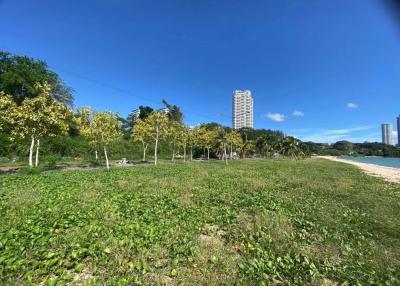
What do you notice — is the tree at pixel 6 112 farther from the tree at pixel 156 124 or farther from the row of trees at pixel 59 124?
the tree at pixel 156 124

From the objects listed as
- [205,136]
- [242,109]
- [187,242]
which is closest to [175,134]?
[205,136]

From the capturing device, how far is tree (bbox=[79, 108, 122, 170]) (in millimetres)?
30172

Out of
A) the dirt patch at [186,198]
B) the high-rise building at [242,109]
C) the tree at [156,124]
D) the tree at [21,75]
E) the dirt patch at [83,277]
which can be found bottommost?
the dirt patch at [83,277]

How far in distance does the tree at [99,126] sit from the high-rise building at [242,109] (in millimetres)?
90154

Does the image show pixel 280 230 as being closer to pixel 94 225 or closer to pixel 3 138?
pixel 94 225

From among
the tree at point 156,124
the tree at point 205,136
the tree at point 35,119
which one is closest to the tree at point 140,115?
the tree at point 205,136

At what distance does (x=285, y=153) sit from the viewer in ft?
370

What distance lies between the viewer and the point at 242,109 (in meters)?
→ 126

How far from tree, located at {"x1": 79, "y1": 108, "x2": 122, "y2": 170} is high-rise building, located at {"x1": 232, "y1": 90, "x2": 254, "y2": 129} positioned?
296 feet

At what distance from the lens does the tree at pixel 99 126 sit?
99.0 ft

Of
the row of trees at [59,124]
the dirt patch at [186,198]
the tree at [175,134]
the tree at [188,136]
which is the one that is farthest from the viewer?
the tree at [188,136]

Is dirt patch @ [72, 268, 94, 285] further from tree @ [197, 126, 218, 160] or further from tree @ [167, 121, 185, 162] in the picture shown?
tree @ [197, 126, 218, 160]

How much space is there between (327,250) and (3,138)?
4186cm

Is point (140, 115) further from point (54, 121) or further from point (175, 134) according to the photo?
point (54, 121)
